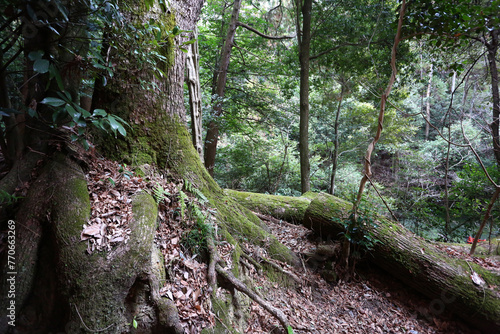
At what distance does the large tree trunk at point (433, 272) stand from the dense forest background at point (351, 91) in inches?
21.6

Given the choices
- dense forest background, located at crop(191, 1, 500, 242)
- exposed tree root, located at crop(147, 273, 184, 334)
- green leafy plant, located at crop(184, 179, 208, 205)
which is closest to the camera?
exposed tree root, located at crop(147, 273, 184, 334)

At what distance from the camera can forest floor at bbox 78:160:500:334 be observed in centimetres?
211

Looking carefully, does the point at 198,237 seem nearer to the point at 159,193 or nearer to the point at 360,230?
the point at 159,193

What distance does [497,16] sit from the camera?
3.64 meters

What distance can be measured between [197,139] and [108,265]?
129 inches

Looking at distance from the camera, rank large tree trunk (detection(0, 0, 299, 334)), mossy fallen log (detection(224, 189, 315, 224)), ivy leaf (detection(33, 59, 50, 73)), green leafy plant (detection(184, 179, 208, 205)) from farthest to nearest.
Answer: mossy fallen log (detection(224, 189, 315, 224)) → green leafy plant (detection(184, 179, 208, 205)) → large tree trunk (detection(0, 0, 299, 334)) → ivy leaf (detection(33, 59, 50, 73))

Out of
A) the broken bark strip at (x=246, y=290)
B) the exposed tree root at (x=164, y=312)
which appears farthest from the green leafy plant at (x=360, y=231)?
the exposed tree root at (x=164, y=312)

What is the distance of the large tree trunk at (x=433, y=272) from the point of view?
3404 millimetres

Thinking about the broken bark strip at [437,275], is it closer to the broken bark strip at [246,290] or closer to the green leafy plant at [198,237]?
the broken bark strip at [246,290]

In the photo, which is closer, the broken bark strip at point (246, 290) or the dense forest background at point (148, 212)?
the dense forest background at point (148, 212)

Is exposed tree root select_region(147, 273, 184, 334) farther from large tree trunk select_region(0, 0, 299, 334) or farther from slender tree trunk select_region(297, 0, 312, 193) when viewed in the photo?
slender tree trunk select_region(297, 0, 312, 193)

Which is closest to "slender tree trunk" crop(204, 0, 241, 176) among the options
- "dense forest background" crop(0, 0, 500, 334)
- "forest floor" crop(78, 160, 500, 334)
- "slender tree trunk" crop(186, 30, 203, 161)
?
"slender tree trunk" crop(186, 30, 203, 161)

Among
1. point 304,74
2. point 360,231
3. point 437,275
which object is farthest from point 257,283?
point 304,74

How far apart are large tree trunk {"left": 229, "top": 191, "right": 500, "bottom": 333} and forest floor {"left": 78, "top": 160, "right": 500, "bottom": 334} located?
0.22 metres
